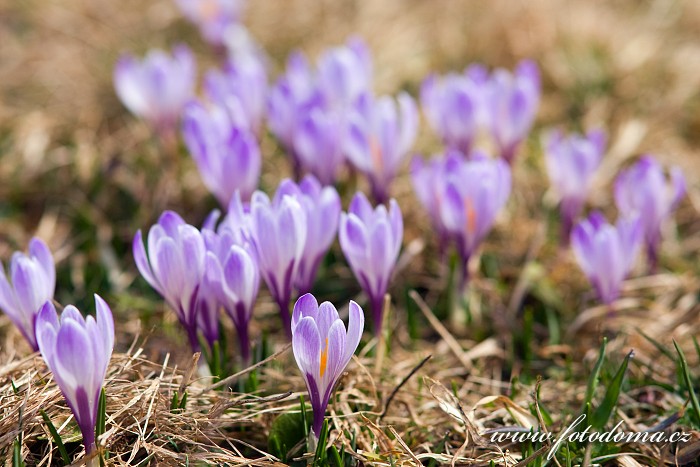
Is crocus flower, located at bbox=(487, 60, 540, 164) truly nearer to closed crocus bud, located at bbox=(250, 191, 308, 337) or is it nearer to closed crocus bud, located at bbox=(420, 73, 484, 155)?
closed crocus bud, located at bbox=(420, 73, 484, 155)

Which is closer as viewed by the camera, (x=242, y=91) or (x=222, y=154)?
(x=222, y=154)

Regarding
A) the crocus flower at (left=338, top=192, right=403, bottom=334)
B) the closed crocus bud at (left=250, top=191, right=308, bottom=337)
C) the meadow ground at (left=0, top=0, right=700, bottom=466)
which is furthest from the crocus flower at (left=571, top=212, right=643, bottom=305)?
the closed crocus bud at (left=250, top=191, right=308, bottom=337)

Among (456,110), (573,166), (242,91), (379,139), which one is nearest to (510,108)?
(456,110)

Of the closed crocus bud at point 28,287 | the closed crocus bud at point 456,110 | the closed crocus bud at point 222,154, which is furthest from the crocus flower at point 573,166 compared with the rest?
the closed crocus bud at point 28,287

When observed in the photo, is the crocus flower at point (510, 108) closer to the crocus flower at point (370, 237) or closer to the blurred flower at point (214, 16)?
the crocus flower at point (370, 237)

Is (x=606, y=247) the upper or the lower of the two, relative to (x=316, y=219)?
lower

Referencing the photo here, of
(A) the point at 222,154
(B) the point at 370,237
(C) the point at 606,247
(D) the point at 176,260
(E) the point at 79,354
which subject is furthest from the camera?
(A) the point at 222,154

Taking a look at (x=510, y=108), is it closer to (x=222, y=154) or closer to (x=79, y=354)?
(x=222, y=154)
